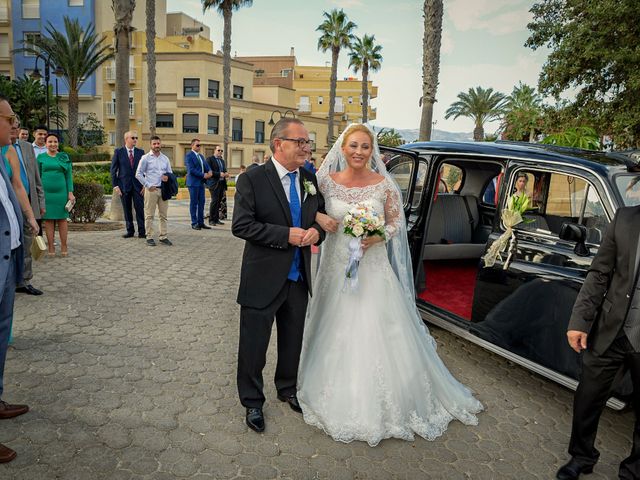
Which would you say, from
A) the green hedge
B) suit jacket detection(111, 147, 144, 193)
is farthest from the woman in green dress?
the green hedge

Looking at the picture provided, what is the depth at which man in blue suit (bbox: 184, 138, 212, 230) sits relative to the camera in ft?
41.5

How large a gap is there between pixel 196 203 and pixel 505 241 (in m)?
10.2

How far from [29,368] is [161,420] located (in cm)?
160

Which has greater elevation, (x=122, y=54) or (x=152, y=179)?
(x=122, y=54)

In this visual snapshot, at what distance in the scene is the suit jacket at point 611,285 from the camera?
2.95 meters

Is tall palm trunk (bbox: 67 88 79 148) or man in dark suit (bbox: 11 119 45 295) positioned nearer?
man in dark suit (bbox: 11 119 45 295)

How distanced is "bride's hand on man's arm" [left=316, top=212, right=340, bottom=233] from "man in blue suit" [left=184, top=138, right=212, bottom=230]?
9.42 m

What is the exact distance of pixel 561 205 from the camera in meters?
4.47

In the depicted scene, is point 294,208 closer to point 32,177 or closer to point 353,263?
point 353,263

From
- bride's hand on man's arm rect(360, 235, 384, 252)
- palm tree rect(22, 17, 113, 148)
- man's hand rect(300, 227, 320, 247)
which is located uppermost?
palm tree rect(22, 17, 113, 148)

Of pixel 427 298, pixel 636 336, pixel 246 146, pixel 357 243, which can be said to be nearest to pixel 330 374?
pixel 357 243

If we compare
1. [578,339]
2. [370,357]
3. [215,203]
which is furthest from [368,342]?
[215,203]

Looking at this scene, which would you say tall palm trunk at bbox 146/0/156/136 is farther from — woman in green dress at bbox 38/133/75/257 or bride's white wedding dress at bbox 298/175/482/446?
bride's white wedding dress at bbox 298/175/482/446

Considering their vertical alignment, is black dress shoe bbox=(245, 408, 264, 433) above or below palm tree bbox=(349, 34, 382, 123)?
below
